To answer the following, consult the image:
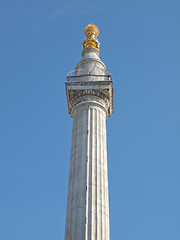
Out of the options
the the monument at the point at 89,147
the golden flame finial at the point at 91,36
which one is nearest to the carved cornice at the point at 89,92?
the the monument at the point at 89,147

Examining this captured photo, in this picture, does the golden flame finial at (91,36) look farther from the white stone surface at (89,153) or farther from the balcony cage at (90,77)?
the balcony cage at (90,77)

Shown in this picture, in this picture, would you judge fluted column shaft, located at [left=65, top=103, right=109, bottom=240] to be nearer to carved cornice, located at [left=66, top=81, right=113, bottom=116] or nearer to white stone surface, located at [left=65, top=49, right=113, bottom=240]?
white stone surface, located at [left=65, top=49, right=113, bottom=240]

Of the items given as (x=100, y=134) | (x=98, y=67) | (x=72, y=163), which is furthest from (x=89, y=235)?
(x=98, y=67)

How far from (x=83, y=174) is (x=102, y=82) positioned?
34.5 feet

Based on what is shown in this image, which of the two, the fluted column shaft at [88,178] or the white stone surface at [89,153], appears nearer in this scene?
the fluted column shaft at [88,178]

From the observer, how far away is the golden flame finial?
145ft

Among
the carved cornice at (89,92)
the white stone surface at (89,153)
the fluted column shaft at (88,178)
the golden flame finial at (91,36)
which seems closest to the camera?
the fluted column shaft at (88,178)

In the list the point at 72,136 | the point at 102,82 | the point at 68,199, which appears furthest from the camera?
the point at 102,82

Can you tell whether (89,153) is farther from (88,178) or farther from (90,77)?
(90,77)

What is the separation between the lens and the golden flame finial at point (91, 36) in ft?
145

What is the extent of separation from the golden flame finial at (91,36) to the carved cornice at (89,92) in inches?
319

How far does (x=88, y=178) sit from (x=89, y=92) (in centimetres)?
967

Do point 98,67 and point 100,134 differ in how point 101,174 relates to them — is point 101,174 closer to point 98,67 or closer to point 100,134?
point 100,134

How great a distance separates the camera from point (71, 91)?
37.3 metres
